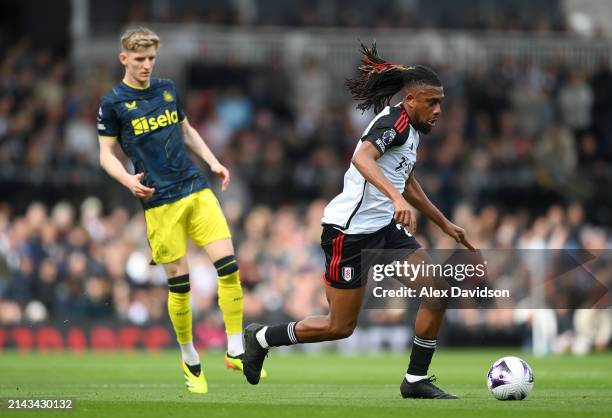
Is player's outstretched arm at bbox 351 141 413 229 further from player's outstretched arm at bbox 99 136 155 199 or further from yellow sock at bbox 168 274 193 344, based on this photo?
yellow sock at bbox 168 274 193 344

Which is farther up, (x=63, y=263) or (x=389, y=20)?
(x=389, y=20)

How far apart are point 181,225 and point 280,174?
40.8 feet

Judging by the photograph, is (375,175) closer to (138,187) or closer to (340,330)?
(340,330)

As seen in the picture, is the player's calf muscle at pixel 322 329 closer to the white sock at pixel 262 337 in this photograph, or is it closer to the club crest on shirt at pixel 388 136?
the white sock at pixel 262 337

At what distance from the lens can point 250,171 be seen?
936 inches

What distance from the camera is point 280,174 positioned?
2397 cm

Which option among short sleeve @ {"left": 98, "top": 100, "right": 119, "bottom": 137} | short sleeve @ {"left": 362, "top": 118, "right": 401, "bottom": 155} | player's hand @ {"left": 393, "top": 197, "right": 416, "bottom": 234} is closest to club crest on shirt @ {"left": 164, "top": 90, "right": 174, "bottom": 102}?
short sleeve @ {"left": 98, "top": 100, "right": 119, "bottom": 137}

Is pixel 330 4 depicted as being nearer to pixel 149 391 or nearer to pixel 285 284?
pixel 285 284

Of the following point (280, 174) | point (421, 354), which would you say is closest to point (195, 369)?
point (421, 354)

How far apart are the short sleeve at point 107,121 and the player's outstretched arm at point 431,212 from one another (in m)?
2.57

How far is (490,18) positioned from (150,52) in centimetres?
1953

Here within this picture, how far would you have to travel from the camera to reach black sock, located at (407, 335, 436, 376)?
1025cm

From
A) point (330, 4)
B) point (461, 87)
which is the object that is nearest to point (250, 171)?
point (461, 87)

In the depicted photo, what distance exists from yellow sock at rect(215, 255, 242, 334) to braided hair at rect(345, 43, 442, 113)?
1.86m
